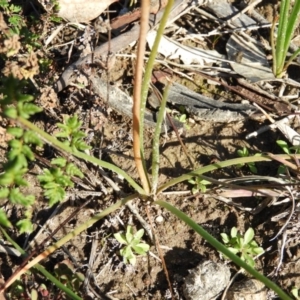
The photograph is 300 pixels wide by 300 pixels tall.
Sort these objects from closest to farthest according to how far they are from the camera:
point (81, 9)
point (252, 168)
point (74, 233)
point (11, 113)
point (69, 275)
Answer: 1. point (11, 113)
2. point (74, 233)
3. point (69, 275)
4. point (252, 168)
5. point (81, 9)

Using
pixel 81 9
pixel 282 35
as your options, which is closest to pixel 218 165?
pixel 282 35

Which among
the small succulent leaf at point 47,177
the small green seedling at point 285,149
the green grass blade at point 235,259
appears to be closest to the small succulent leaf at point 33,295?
the small succulent leaf at point 47,177

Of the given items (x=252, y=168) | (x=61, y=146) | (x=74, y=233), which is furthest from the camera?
(x=252, y=168)

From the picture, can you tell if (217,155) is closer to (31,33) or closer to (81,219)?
(81,219)

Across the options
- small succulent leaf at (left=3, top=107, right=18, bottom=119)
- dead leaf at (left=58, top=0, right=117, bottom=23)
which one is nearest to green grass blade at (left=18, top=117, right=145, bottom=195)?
small succulent leaf at (left=3, top=107, right=18, bottom=119)

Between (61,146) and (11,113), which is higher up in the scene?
(11,113)

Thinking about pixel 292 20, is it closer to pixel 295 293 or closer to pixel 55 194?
pixel 295 293

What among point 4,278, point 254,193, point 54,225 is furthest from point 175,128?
point 4,278
